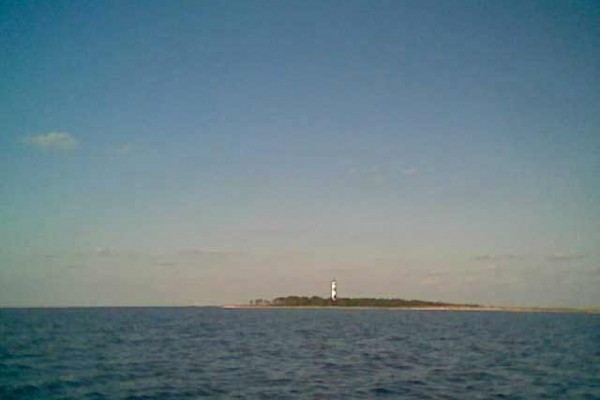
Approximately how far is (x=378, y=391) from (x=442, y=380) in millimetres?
5671

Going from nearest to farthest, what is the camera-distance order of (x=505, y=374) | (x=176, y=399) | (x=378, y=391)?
1. (x=176, y=399)
2. (x=378, y=391)
3. (x=505, y=374)

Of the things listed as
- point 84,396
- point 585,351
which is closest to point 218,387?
point 84,396

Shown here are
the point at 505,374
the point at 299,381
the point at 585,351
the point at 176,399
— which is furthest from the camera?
the point at 585,351

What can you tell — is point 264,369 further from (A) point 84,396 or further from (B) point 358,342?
(B) point 358,342

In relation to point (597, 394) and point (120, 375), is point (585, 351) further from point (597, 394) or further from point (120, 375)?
point (120, 375)

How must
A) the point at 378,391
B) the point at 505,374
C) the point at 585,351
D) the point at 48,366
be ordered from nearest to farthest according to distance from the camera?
the point at 378,391, the point at 505,374, the point at 48,366, the point at 585,351

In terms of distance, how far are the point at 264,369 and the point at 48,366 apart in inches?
570

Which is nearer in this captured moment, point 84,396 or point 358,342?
point 84,396

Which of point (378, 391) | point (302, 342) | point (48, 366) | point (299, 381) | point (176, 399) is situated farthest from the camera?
point (302, 342)

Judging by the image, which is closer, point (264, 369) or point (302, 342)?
point (264, 369)

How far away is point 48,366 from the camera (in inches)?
1487

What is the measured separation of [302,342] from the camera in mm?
58781

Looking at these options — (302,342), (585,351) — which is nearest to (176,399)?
(302,342)

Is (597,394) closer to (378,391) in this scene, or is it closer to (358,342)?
(378,391)
